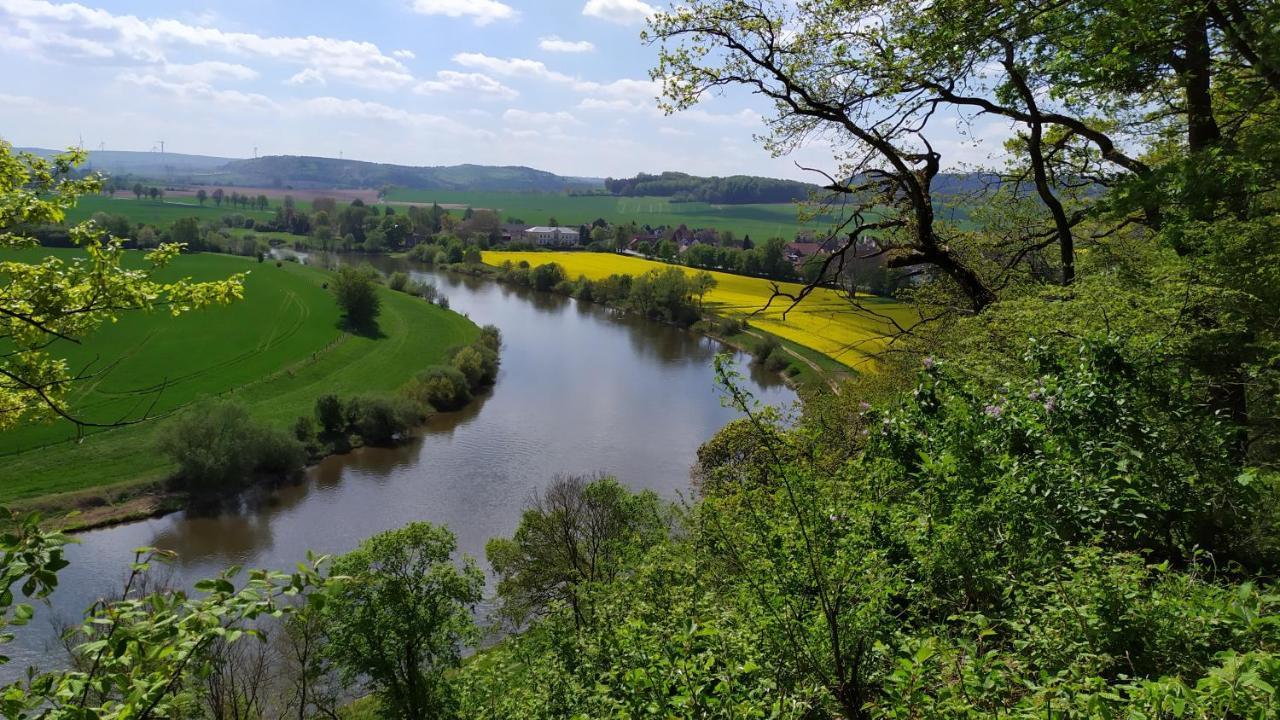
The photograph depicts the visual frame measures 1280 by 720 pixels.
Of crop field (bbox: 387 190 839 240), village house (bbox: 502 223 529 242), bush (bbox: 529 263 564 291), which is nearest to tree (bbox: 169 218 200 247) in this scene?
village house (bbox: 502 223 529 242)

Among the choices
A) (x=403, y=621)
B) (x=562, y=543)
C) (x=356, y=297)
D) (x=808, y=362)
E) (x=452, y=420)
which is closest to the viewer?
(x=403, y=621)

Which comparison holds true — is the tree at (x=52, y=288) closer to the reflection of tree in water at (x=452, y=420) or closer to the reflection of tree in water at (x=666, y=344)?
the reflection of tree in water at (x=452, y=420)

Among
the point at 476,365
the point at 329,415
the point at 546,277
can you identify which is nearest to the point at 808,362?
the point at 476,365

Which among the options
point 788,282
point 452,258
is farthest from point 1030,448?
point 452,258

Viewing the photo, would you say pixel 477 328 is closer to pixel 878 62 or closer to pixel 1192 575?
pixel 878 62

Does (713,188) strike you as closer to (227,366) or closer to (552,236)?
(552,236)
